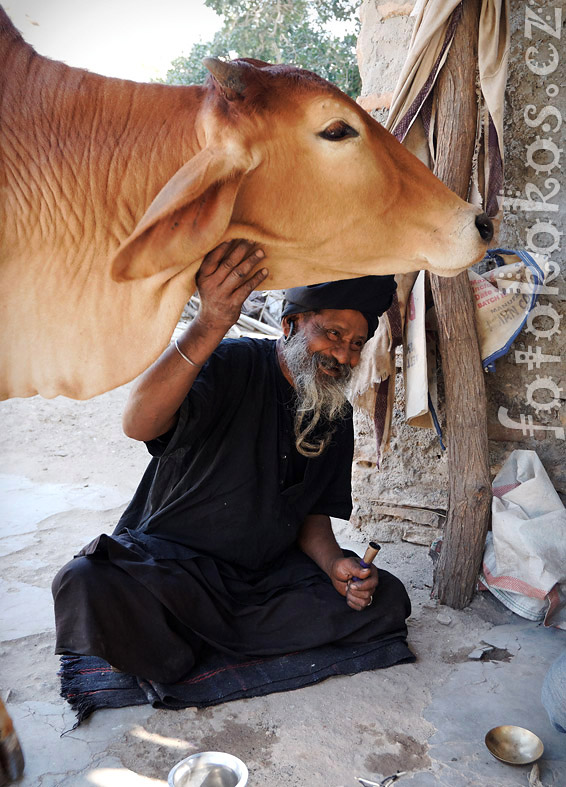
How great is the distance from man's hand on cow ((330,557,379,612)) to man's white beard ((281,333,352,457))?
0.45m

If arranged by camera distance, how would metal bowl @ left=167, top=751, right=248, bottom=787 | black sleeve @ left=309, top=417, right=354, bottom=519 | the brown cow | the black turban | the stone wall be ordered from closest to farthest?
1. the brown cow
2. metal bowl @ left=167, top=751, right=248, bottom=787
3. the black turban
4. black sleeve @ left=309, top=417, right=354, bottom=519
5. the stone wall

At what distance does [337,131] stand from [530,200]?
228cm

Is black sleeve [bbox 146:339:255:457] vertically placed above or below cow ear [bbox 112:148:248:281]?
below

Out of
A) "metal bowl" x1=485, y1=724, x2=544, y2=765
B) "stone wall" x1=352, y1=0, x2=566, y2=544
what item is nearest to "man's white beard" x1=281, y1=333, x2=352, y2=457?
"stone wall" x1=352, y1=0, x2=566, y2=544

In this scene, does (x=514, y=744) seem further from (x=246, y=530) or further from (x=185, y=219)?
(x=185, y=219)

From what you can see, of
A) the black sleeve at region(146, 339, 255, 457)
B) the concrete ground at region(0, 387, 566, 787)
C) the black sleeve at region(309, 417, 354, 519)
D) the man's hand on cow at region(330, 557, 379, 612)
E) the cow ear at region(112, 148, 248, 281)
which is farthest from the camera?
the black sleeve at region(309, 417, 354, 519)

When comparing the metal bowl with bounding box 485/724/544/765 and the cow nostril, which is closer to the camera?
the cow nostril

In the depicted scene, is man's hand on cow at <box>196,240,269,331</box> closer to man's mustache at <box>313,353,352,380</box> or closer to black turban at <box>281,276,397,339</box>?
black turban at <box>281,276,397,339</box>

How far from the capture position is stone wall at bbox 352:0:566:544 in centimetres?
320

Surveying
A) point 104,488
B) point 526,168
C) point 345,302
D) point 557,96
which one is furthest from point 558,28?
point 104,488

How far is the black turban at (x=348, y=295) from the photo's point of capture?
2.59 m

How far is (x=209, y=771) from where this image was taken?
5.86 ft

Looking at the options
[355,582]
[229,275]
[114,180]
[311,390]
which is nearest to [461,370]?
[311,390]

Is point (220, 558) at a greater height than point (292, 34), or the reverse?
point (292, 34)
